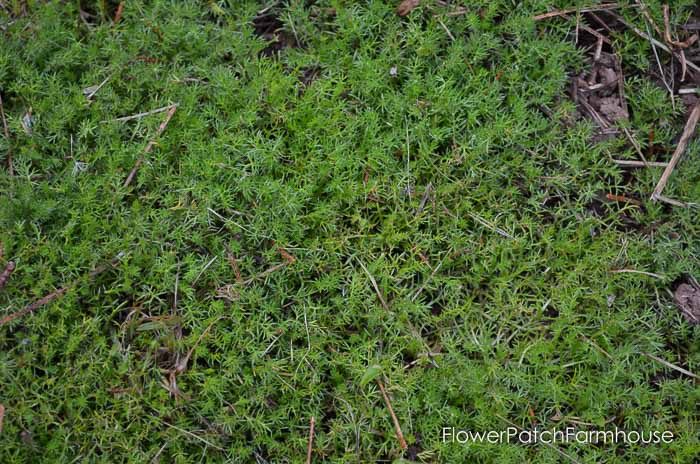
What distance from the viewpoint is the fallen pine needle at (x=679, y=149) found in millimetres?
3299

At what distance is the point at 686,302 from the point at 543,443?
1.04 m

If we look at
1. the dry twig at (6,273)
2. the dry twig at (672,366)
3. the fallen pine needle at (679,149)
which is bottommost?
the dry twig at (672,366)

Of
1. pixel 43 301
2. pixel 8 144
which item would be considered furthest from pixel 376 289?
pixel 8 144

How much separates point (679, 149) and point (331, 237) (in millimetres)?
1904

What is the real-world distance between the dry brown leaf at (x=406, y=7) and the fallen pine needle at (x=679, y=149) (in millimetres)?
1593

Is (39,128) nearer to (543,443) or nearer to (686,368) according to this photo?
(543,443)

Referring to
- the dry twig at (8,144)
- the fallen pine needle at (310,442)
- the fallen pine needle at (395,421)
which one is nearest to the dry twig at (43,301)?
the dry twig at (8,144)

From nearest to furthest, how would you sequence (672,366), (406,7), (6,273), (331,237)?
1. (6,273)
2. (672,366)
3. (331,237)
4. (406,7)

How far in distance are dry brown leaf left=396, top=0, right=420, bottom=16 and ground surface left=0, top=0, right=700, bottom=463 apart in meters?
0.03

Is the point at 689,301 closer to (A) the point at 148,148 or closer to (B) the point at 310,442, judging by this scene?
(B) the point at 310,442

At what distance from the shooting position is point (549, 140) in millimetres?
3342

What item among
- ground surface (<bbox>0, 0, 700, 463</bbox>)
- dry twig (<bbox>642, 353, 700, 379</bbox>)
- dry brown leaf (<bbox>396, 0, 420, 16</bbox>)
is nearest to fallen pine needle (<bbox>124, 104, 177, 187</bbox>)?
ground surface (<bbox>0, 0, 700, 463</bbox>)

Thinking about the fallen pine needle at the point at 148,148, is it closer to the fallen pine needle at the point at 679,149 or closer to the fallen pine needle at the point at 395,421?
the fallen pine needle at the point at 395,421

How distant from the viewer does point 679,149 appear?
10.9 feet
